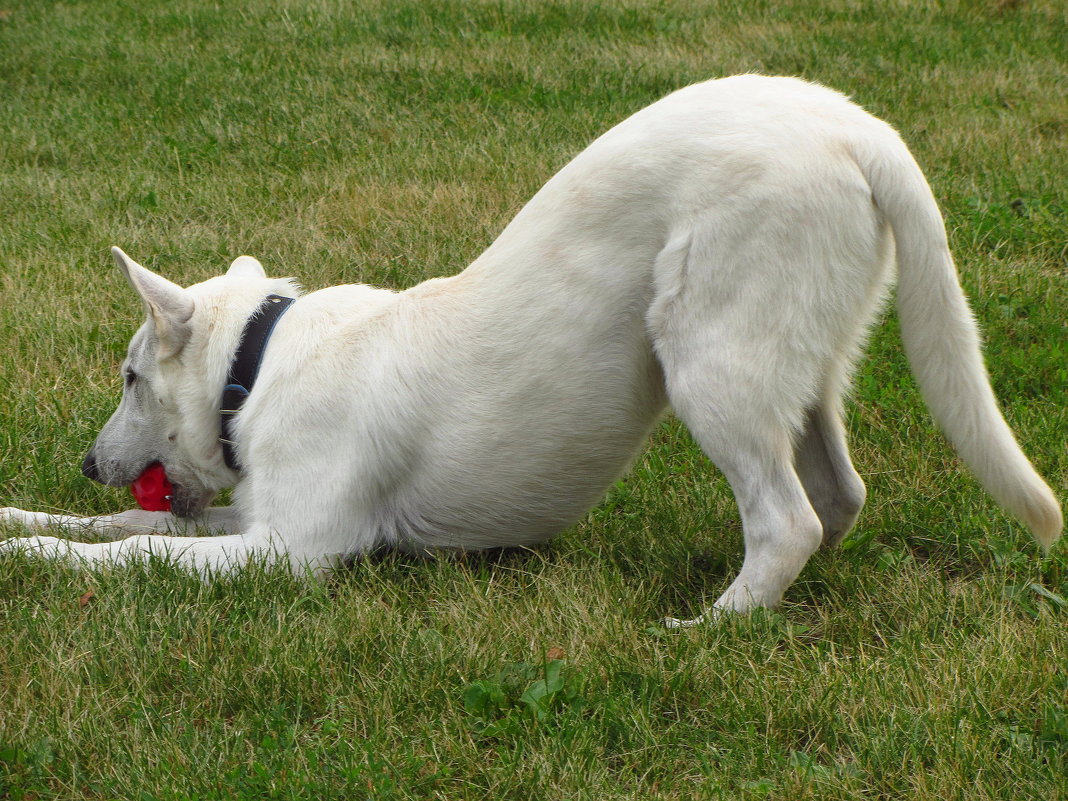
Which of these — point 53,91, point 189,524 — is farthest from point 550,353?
point 53,91


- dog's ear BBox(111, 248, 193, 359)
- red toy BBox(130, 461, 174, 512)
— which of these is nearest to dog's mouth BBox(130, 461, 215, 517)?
red toy BBox(130, 461, 174, 512)

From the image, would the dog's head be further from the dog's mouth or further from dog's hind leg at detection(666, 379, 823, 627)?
dog's hind leg at detection(666, 379, 823, 627)

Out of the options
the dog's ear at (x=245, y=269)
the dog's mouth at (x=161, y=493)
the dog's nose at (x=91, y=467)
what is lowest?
the dog's mouth at (x=161, y=493)

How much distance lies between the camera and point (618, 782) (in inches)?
108

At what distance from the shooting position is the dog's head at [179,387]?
3939 millimetres

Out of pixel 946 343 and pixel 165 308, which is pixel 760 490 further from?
pixel 165 308

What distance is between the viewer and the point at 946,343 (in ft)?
10.5

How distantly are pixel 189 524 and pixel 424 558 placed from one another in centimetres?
92

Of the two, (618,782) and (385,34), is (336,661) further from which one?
(385,34)

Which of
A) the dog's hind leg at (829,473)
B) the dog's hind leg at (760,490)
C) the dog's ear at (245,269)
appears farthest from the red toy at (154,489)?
the dog's hind leg at (829,473)

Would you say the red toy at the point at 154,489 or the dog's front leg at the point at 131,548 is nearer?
the dog's front leg at the point at 131,548

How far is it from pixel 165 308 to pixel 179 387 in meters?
0.30

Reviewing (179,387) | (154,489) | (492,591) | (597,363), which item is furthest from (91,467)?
(597,363)

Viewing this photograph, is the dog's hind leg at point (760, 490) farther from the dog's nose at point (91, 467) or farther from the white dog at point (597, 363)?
the dog's nose at point (91, 467)
